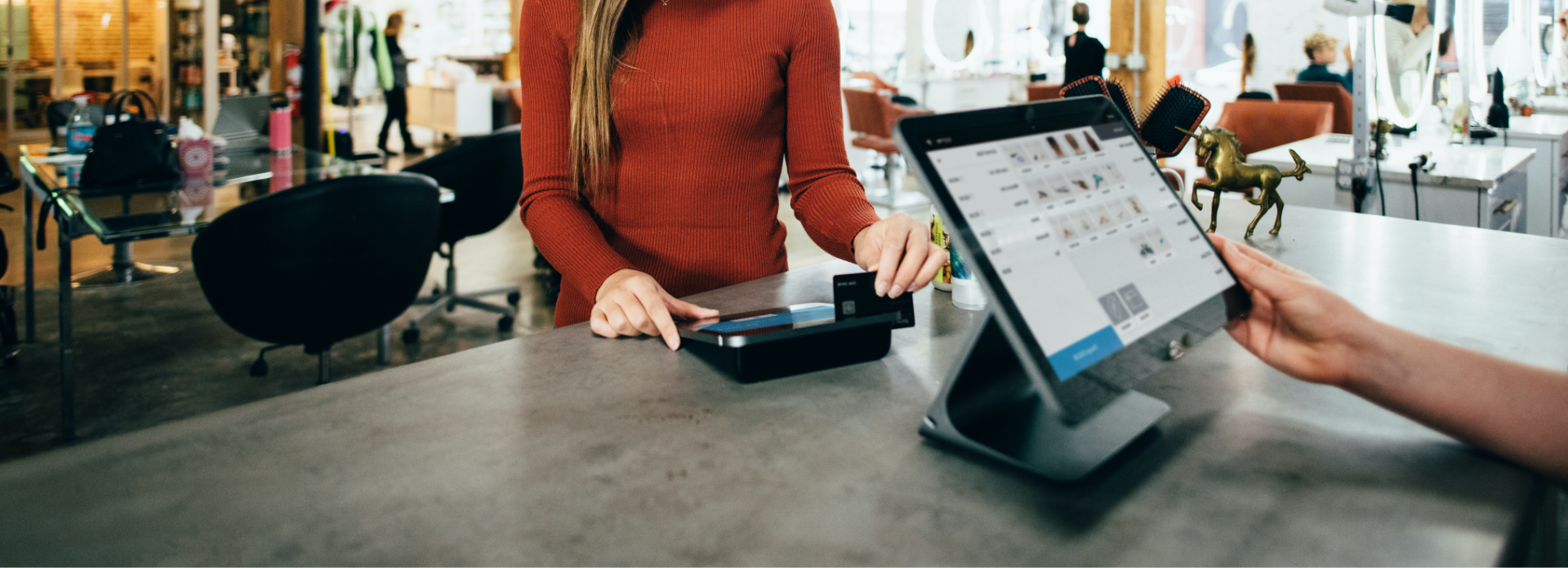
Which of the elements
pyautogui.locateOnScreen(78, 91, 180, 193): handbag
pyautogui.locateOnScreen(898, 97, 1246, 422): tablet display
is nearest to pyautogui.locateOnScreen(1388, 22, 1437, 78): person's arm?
pyautogui.locateOnScreen(898, 97, 1246, 422): tablet display

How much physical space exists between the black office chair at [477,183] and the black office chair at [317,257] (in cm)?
102

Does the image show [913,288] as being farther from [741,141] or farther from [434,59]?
[434,59]

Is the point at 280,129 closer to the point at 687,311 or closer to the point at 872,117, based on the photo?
the point at 687,311

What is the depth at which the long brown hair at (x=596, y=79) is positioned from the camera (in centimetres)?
129

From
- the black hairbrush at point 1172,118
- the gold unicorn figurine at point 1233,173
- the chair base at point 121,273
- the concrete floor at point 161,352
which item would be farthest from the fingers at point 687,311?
the chair base at point 121,273

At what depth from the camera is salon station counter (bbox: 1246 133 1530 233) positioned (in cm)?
272

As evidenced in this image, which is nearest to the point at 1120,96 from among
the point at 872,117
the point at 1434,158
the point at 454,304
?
the point at 1434,158

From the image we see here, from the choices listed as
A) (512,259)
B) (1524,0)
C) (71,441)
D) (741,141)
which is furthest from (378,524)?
(1524,0)

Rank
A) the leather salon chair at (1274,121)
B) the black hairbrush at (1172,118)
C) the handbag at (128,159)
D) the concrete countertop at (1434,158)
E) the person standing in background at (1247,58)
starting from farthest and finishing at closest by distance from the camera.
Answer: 1. the person standing in background at (1247,58)
2. the leather salon chair at (1274,121)
3. the handbag at (128,159)
4. the concrete countertop at (1434,158)
5. the black hairbrush at (1172,118)

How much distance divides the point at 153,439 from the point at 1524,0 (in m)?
8.77

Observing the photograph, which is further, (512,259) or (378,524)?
(512,259)

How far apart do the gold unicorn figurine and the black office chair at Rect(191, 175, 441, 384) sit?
6.69 ft

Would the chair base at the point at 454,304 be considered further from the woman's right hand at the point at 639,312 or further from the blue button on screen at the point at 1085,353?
the blue button on screen at the point at 1085,353

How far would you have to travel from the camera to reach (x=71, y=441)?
2621 millimetres
